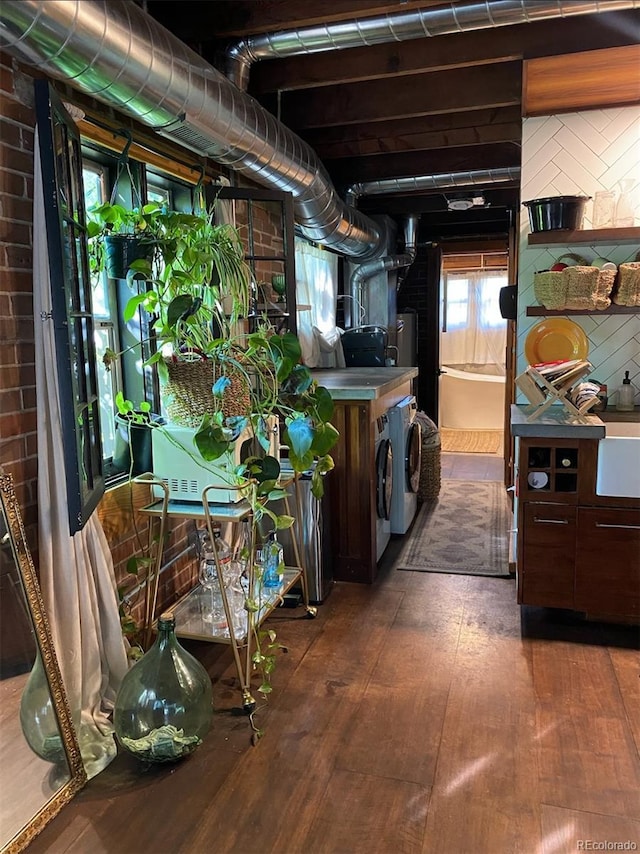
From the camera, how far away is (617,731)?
205 cm

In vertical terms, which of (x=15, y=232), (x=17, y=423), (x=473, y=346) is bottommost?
(x=17, y=423)

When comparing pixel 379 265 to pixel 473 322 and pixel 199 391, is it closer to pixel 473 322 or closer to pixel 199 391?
pixel 473 322

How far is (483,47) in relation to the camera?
2.86 meters

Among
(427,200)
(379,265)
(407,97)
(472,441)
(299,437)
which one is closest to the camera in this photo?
(299,437)

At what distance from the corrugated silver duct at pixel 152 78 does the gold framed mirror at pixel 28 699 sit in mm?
1124

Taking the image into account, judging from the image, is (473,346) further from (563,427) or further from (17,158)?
(17,158)

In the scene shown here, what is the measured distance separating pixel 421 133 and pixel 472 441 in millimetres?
4031

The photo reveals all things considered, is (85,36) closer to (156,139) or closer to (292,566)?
(156,139)

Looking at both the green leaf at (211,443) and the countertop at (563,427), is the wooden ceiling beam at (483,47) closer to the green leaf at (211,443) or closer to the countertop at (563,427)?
the countertop at (563,427)

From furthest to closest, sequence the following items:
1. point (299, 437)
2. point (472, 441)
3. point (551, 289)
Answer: point (472, 441)
point (551, 289)
point (299, 437)

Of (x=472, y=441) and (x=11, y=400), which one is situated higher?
(x=11, y=400)

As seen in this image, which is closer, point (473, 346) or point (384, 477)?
point (384, 477)

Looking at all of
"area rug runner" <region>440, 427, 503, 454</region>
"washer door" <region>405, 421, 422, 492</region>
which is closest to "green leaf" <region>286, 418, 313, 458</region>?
"washer door" <region>405, 421, 422, 492</region>

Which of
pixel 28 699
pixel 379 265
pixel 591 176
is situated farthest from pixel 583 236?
pixel 379 265
